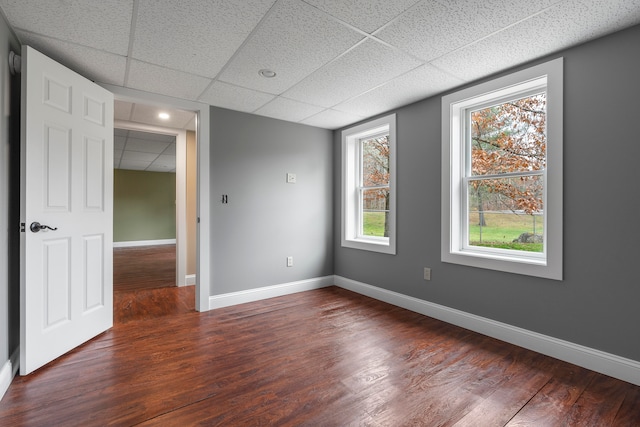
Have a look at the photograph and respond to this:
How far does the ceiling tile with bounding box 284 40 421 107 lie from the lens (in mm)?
2271

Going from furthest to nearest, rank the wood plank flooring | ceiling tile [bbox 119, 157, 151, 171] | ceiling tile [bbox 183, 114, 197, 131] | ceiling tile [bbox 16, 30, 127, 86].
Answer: ceiling tile [bbox 119, 157, 151, 171] < ceiling tile [bbox 183, 114, 197, 131] < ceiling tile [bbox 16, 30, 127, 86] < the wood plank flooring

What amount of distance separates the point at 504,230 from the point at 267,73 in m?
2.46

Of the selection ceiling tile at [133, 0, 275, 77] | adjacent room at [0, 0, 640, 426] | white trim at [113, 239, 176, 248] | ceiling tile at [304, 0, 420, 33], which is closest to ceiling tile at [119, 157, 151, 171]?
white trim at [113, 239, 176, 248]

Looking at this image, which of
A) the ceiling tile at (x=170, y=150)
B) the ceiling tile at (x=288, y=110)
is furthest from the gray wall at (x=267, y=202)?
the ceiling tile at (x=170, y=150)

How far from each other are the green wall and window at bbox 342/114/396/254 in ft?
25.6

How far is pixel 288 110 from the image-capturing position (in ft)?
11.7

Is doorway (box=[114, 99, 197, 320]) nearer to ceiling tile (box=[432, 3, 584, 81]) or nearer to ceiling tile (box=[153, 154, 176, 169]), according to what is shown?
ceiling tile (box=[153, 154, 176, 169])

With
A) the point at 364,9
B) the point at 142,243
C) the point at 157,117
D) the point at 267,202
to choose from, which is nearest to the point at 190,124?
the point at 157,117

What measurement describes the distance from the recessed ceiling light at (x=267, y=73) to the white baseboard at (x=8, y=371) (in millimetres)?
2642

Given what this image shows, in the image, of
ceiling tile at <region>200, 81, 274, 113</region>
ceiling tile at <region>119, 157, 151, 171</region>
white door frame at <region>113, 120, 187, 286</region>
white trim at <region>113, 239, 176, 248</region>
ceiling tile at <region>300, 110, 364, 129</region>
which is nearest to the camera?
ceiling tile at <region>200, 81, 274, 113</region>

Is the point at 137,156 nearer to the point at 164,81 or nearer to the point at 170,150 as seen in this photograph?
the point at 170,150

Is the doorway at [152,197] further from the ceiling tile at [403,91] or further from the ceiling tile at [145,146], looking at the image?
the ceiling tile at [403,91]

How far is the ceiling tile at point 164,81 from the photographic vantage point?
8.32ft

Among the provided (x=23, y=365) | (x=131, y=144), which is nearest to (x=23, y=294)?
(x=23, y=365)
